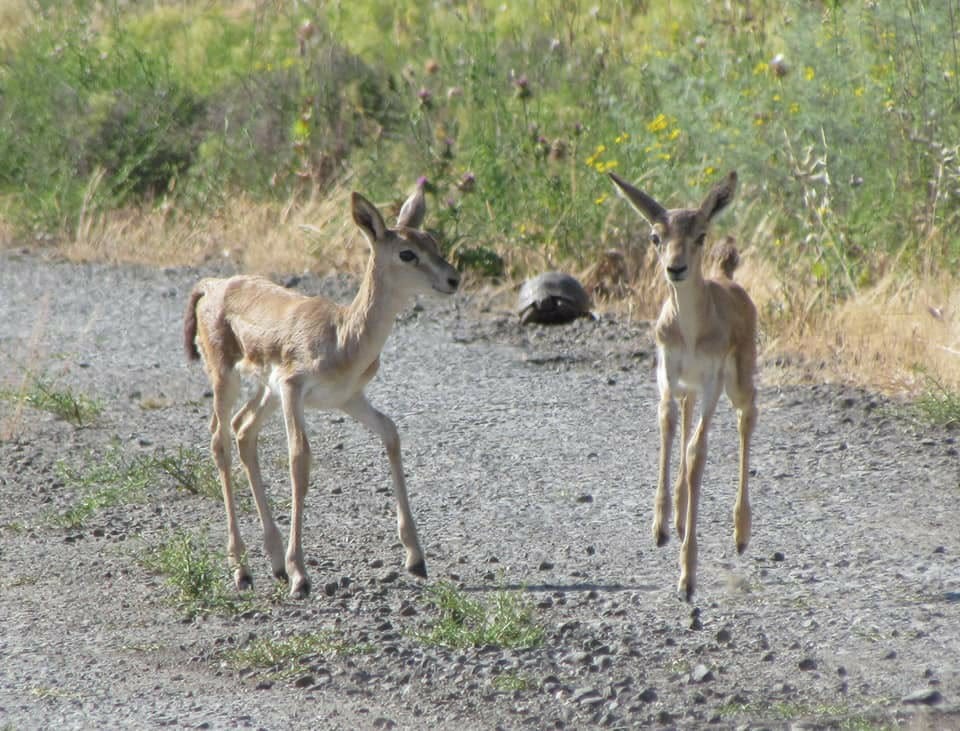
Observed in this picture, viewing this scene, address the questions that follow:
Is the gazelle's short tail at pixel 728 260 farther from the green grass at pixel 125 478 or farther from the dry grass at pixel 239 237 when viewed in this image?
the dry grass at pixel 239 237

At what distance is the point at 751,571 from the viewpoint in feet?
22.5

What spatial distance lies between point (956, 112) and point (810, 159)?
1.03 m

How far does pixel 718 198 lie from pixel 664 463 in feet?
3.75

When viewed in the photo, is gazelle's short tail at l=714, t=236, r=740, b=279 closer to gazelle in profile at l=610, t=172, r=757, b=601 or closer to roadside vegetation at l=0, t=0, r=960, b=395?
gazelle in profile at l=610, t=172, r=757, b=601

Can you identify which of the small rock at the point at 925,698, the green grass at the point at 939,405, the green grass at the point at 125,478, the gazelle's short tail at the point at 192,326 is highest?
the gazelle's short tail at the point at 192,326

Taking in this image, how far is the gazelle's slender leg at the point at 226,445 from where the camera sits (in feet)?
23.7

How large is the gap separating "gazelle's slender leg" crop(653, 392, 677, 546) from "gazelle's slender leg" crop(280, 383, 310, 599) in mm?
1505

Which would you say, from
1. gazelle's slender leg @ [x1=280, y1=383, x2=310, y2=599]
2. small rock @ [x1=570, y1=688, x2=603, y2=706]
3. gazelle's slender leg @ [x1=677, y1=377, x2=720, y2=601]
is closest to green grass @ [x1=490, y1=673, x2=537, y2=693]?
small rock @ [x1=570, y1=688, x2=603, y2=706]

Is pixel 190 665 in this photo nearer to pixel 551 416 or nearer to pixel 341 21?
pixel 551 416

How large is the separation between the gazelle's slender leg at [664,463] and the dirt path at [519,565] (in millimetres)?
165

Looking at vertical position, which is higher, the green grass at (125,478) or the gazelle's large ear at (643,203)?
the gazelle's large ear at (643,203)

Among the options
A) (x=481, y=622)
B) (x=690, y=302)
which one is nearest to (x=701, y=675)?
(x=481, y=622)

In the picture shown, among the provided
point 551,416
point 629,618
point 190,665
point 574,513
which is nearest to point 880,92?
point 551,416

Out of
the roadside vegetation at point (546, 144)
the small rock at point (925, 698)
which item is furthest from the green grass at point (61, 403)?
the small rock at point (925, 698)
